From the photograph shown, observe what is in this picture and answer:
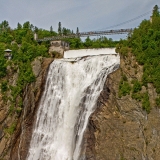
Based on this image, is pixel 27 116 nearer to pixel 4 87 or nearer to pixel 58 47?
pixel 4 87

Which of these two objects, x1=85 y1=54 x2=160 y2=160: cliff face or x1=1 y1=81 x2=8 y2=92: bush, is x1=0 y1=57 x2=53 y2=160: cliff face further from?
x1=85 y1=54 x2=160 y2=160: cliff face

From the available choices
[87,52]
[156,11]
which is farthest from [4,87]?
[156,11]

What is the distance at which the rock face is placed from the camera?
104ft

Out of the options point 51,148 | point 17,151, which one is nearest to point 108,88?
point 51,148

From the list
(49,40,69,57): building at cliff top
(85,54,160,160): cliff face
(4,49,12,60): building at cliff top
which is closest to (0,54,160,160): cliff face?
(85,54,160,160): cliff face

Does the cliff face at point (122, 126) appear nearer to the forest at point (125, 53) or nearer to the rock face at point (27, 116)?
the forest at point (125, 53)

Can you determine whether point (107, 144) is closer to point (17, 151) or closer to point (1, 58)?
point (17, 151)

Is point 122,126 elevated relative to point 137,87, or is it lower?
lower

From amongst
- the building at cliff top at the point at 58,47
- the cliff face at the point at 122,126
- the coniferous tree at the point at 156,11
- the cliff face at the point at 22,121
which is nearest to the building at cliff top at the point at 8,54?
the cliff face at the point at 22,121

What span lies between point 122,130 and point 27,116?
1003 centimetres

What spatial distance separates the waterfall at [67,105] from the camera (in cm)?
2820

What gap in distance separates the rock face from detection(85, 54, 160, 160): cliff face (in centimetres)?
733

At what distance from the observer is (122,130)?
26.4 m

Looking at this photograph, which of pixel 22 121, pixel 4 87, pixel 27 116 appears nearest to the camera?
pixel 27 116
